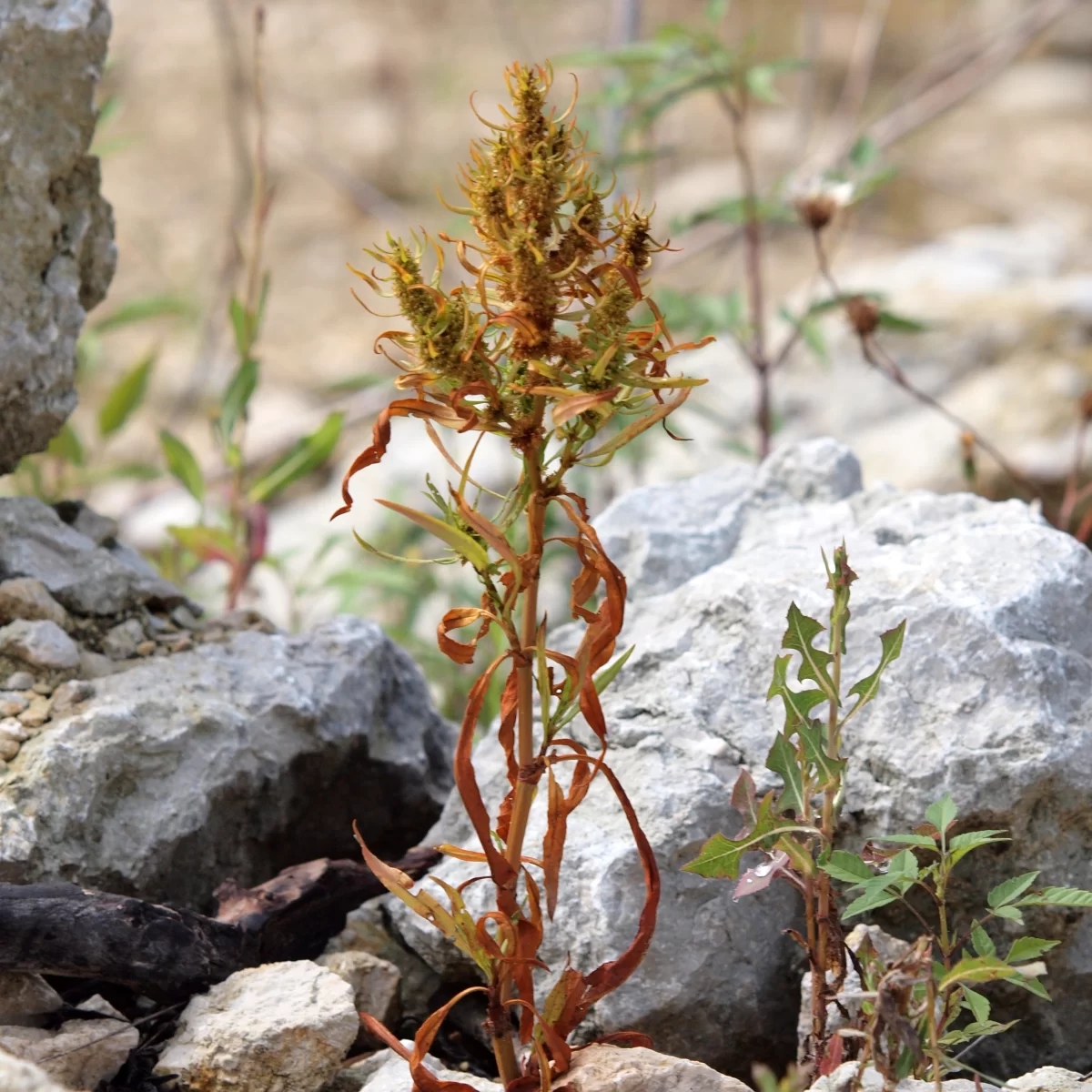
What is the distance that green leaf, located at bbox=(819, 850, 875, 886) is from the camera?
53.4 inches

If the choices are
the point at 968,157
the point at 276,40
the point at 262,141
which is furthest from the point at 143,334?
the point at 968,157

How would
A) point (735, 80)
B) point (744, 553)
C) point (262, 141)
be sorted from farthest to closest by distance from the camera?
point (735, 80) → point (262, 141) → point (744, 553)

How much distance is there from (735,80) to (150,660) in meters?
1.88

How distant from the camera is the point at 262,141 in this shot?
101 inches

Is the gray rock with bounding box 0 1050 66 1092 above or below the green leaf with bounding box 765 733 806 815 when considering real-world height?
below

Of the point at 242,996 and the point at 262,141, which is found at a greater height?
the point at 262,141

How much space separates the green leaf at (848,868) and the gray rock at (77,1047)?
81 centimetres

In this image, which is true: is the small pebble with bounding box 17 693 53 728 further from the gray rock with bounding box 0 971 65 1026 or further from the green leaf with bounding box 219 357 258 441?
the green leaf with bounding box 219 357 258 441

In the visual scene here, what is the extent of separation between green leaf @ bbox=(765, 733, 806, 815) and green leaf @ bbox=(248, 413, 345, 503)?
1292mm

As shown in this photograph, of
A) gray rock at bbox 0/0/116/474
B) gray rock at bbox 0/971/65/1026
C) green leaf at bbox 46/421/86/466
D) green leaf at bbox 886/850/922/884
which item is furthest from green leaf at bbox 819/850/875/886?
green leaf at bbox 46/421/86/466

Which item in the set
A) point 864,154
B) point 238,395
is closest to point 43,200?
point 238,395

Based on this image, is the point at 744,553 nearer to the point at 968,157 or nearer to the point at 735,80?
the point at 735,80

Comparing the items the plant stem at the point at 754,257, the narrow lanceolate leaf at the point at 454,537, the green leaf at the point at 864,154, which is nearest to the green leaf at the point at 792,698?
the narrow lanceolate leaf at the point at 454,537

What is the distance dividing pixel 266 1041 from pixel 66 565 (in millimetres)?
842
